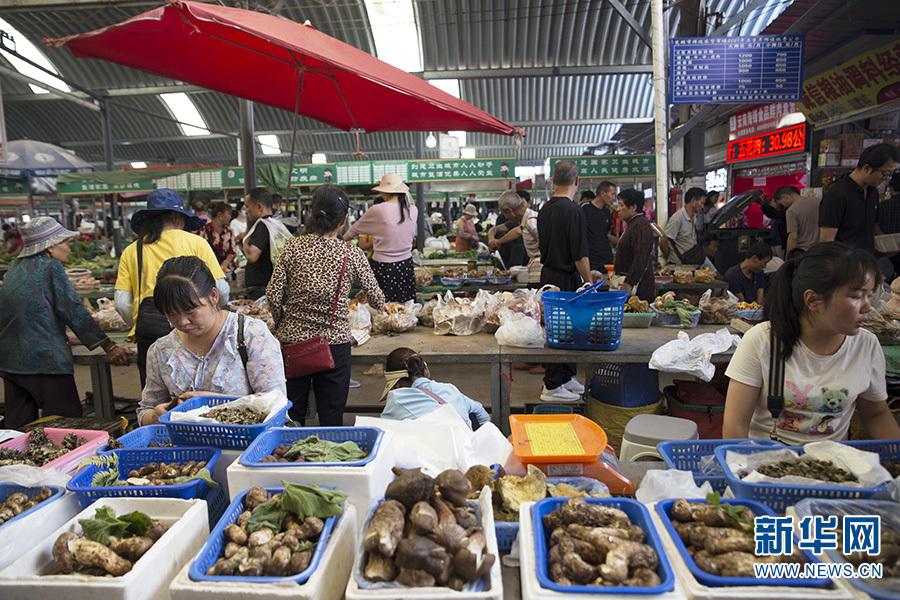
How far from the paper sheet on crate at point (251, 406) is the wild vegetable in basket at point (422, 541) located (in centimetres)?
75

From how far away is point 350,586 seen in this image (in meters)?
1.11

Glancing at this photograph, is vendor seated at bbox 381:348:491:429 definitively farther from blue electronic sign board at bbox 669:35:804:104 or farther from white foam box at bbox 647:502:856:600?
blue electronic sign board at bbox 669:35:804:104

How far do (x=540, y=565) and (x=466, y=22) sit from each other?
1090cm

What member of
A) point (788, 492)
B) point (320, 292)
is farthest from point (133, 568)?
point (320, 292)

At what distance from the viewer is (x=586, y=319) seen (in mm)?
3443

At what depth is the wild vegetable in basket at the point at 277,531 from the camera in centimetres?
120

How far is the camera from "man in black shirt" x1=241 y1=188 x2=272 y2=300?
15.7ft

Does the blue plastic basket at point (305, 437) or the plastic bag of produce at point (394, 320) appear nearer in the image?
the blue plastic basket at point (305, 437)

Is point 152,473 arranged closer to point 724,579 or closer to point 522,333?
point 724,579

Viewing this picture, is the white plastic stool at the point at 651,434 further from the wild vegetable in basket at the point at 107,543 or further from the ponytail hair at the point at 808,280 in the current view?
the wild vegetable in basket at the point at 107,543

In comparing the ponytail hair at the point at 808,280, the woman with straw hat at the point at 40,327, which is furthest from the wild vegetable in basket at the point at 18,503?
the ponytail hair at the point at 808,280

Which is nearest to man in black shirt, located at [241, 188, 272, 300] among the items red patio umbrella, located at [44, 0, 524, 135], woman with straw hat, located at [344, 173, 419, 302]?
woman with straw hat, located at [344, 173, 419, 302]

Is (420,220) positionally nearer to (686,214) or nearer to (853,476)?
(686,214)

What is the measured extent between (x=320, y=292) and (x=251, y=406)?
1.27 meters
